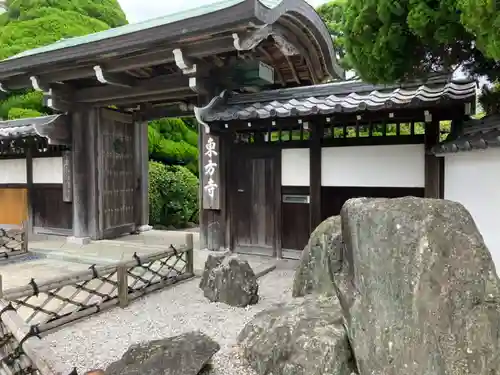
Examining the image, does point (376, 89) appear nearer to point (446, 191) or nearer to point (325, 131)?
point (325, 131)

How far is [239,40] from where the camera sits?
6.44 m

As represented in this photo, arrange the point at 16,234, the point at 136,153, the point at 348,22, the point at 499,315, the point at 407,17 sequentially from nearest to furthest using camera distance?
the point at 499,315 → the point at 407,17 → the point at 348,22 → the point at 16,234 → the point at 136,153

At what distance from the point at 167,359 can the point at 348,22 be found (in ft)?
12.5

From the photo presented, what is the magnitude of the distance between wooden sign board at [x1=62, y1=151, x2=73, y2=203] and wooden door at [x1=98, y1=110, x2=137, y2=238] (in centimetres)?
80

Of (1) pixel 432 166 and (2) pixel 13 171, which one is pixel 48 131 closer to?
(2) pixel 13 171

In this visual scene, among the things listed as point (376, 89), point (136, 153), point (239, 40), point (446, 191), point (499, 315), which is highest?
point (239, 40)

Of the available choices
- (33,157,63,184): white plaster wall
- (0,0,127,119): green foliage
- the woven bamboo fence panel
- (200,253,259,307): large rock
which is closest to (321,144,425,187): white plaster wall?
(200,253,259,307): large rock

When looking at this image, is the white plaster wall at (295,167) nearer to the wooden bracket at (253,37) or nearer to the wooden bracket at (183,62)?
the wooden bracket at (253,37)

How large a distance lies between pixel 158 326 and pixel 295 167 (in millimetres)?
4030

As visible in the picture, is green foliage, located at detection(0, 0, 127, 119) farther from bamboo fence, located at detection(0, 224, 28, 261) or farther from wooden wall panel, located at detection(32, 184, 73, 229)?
bamboo fence, located at detection(0, 224, 28, 261)

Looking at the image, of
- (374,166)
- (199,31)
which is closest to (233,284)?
(374,166)

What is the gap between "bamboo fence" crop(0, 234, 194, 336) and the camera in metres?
4.60

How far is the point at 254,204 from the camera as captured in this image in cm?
801

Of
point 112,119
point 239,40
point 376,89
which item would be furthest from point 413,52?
point 112,119
